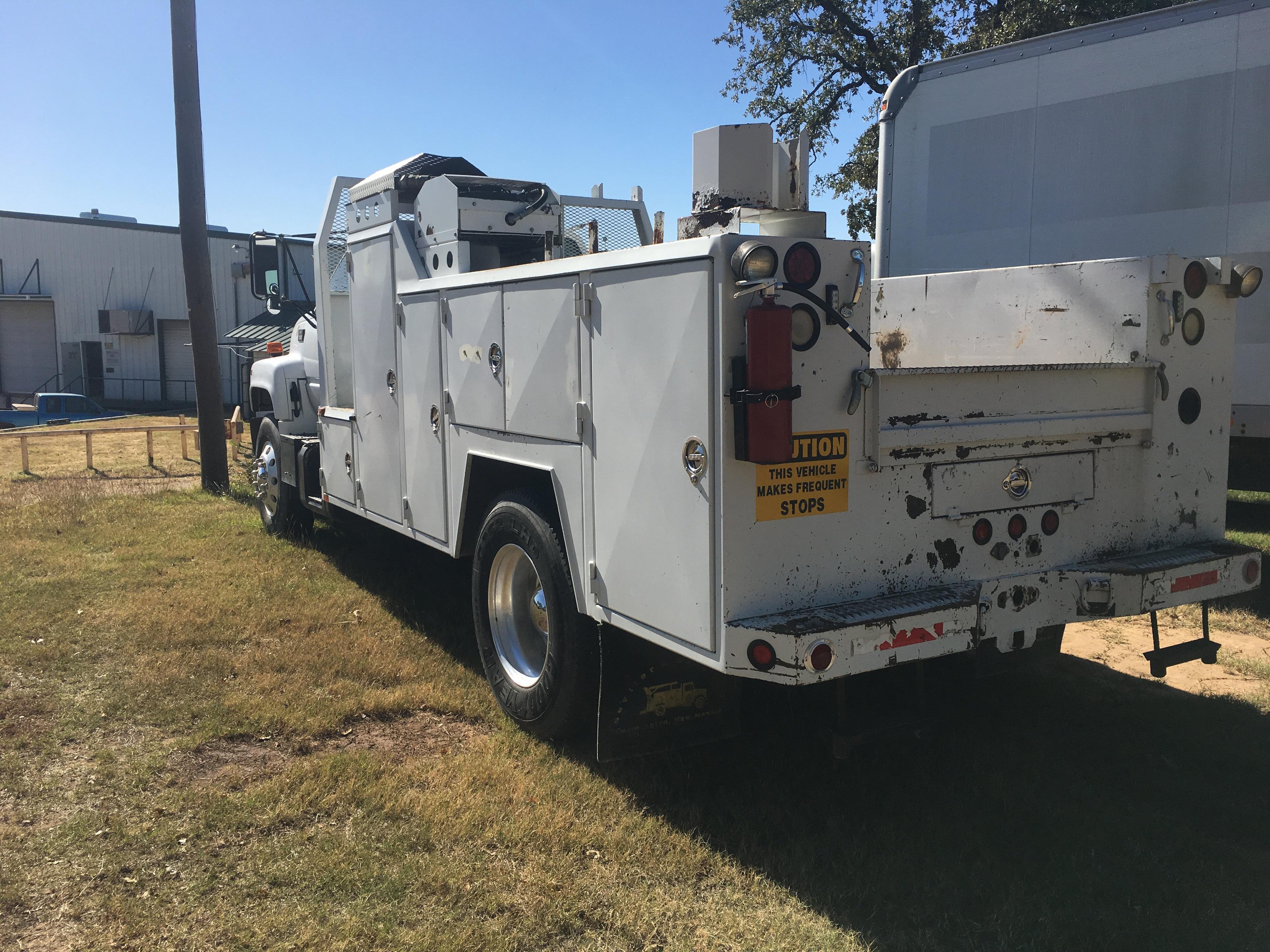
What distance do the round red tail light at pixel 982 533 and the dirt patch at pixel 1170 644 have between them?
1.72 metres

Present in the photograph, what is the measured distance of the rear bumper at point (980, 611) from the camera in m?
2.95

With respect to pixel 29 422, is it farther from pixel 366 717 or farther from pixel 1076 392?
pixel 1076 392

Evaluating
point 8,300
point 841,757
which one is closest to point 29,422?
point 8,300

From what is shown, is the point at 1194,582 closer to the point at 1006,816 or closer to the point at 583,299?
the point at 1006,816

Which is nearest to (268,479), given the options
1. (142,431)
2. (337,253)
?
(337,253)

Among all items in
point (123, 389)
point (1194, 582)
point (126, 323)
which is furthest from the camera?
point (123, 389)

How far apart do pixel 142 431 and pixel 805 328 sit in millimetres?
14349

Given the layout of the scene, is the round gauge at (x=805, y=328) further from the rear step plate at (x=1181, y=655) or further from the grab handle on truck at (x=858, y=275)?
the rear step plate at (x=1181, y=655)

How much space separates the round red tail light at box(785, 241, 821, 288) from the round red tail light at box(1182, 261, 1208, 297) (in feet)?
6.06

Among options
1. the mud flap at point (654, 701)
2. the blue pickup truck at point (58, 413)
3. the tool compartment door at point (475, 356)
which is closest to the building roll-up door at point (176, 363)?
the blue pickup truck at point (58, 413)

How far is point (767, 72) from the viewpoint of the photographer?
1925 centimetres

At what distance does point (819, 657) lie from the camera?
2912mm

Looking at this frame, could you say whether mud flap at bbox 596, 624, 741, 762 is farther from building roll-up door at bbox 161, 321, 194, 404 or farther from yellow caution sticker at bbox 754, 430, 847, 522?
building roll-up door at bbox 161, 321, 194, 404

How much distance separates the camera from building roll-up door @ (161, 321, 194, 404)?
3438 cm
